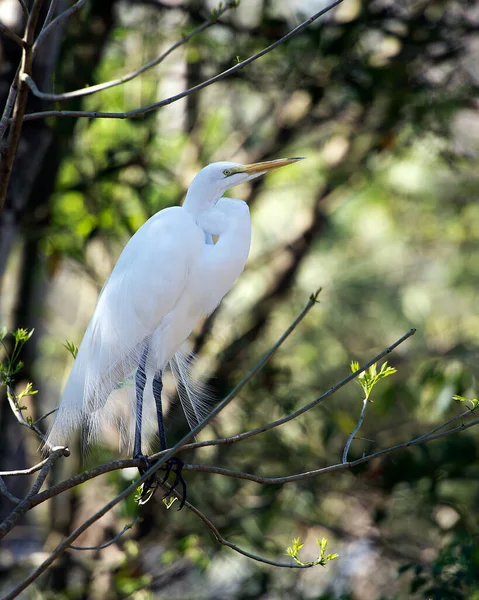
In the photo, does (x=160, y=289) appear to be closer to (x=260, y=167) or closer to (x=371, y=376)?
(x=260, y=167)

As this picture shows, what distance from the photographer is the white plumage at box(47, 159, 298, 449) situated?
199cm

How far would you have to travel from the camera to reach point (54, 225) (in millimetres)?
3695

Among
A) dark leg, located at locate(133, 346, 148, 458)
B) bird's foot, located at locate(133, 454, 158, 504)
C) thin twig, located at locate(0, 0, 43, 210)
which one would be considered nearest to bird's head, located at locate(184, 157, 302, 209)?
dark leg, located at locate(133, 346, 148, 458)

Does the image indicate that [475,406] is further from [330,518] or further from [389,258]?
[389,258]

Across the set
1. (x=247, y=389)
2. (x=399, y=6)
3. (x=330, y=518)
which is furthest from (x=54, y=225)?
(x=330, y=518)

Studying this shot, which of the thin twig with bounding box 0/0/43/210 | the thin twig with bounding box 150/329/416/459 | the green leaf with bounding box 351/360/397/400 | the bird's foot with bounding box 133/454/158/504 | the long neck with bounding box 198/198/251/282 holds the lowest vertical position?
the bird's foot with bounding box 133/454/158/504

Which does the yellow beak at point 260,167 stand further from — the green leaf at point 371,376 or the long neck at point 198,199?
the green leaf at point 371,376

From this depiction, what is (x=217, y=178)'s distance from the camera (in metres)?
2.06

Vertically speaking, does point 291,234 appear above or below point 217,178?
below

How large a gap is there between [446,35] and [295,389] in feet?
6.42

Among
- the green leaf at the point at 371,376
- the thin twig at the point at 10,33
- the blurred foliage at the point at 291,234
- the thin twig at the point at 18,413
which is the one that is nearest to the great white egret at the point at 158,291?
the thin twig at the point at 18,413

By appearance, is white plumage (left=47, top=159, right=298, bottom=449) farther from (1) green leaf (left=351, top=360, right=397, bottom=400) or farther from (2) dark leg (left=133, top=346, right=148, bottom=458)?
(1) green leaf (left=351, top=360, right=397, bottom=400)

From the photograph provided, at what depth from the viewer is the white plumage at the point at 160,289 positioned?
78.3 inches

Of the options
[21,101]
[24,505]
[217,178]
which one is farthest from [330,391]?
[217,178]
